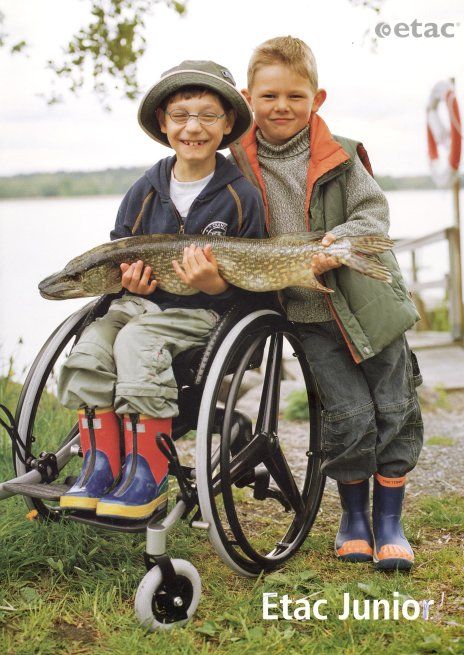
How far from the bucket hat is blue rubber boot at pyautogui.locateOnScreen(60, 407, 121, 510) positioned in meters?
Result: 0.91

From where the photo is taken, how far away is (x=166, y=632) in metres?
2.06

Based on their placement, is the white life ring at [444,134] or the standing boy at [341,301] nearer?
the standing boy at [341,301]

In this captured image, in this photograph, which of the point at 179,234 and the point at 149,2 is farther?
the point at 149,2

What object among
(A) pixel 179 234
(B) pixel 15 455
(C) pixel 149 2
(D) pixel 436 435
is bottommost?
(D) pixel 436 435

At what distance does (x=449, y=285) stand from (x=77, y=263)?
5.45 m

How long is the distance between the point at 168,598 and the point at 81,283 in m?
0.89

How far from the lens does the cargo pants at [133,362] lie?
2.11m

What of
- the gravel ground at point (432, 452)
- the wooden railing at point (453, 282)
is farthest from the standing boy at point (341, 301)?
the wooden railing at point (453, 282)

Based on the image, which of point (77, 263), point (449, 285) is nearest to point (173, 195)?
point (77, 263)

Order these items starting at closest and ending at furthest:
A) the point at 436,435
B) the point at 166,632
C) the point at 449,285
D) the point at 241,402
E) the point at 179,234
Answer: the point at 166,632
the point at 179,234
the point at 436,435
the point at 241,402
the point at 449,285

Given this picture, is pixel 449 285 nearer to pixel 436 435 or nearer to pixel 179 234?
pixel 436 435

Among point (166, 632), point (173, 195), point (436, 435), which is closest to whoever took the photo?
point (166, 632)

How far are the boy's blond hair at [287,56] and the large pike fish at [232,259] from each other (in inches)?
20.4

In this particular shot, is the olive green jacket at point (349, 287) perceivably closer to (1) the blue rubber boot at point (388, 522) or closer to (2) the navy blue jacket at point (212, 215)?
(2) the navy blue jacket at point (212, 215)
